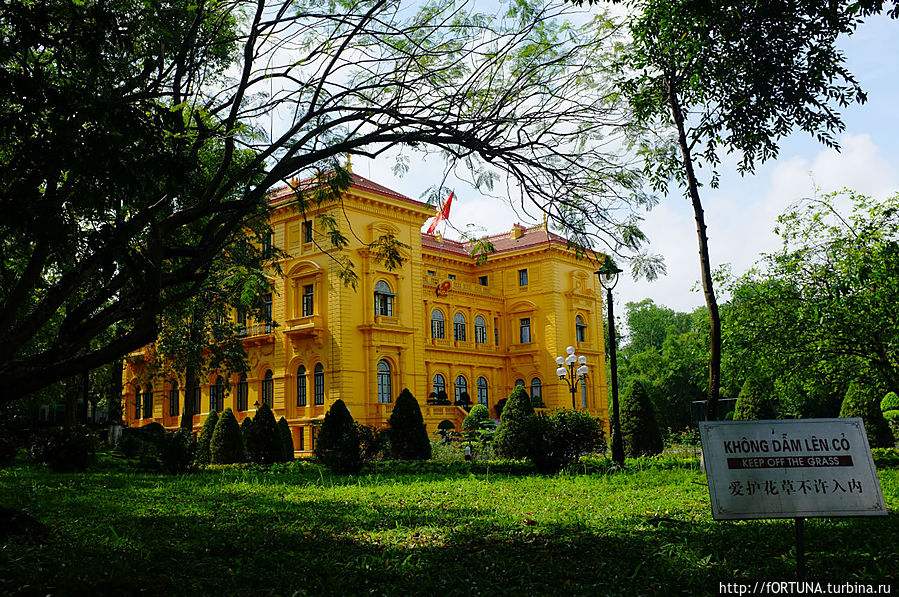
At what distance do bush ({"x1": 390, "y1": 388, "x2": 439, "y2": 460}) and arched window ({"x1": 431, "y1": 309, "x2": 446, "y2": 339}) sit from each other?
19846 millimetres

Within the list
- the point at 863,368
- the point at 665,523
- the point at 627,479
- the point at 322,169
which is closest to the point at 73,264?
the point at 322,169

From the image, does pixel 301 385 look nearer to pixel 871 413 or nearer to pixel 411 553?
pixel 871 413

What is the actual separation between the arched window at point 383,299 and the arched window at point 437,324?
20.0ft

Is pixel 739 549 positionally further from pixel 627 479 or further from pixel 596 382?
pixel 596 382

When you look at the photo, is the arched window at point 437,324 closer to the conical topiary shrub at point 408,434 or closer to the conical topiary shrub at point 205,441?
the conical topiary shrub at point 205,441

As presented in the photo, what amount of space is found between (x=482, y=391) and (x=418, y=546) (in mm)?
35483

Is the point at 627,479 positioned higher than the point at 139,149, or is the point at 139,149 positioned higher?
the point at 139,149

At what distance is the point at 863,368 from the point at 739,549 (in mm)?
13651

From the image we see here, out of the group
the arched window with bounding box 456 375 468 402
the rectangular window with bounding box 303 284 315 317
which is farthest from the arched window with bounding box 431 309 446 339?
the rectangular window with bounding box 303 284 315 317

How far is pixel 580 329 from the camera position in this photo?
1783 inches

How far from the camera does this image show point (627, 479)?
Result: 518 inches

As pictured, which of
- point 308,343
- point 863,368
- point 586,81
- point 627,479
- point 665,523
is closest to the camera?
point 665,523

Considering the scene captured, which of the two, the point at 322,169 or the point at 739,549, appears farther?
the point at 322,169

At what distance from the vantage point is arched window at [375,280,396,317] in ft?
109
